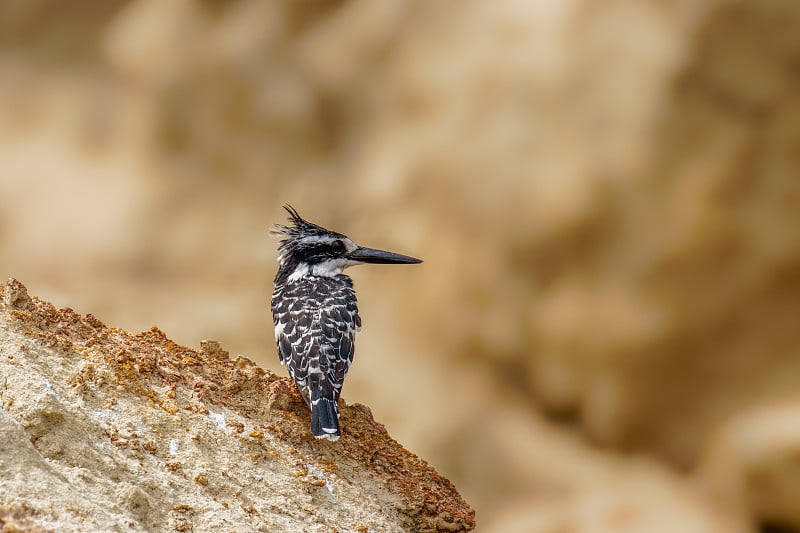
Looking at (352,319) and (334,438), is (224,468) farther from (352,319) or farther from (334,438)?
(352,319)

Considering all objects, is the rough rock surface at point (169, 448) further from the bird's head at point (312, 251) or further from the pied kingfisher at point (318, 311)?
the bird's head at point (312, 251)

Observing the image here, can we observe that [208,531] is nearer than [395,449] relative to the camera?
Yes

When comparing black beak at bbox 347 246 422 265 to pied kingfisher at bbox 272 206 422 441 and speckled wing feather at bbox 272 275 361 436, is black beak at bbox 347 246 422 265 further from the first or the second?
speckled wing feather at bbox 272 275 361 436

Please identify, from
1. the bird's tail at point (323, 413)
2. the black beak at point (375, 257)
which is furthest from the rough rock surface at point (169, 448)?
the black beak at point (375, 257)

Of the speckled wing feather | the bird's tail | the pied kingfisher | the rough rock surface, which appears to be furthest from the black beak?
the bird's tail

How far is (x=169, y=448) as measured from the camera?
10.6ft

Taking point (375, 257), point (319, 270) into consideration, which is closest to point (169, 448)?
point (319, 270)

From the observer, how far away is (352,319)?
175 inches

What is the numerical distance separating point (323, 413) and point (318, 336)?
545mm

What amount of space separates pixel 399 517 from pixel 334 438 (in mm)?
398

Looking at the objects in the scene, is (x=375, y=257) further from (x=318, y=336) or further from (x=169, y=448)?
(x=169, y=448)

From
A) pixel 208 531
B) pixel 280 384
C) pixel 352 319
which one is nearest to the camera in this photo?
pixel 208 531

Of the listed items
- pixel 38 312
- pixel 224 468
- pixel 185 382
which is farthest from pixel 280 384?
pixel 38 312

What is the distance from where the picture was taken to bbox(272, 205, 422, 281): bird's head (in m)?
4.78
